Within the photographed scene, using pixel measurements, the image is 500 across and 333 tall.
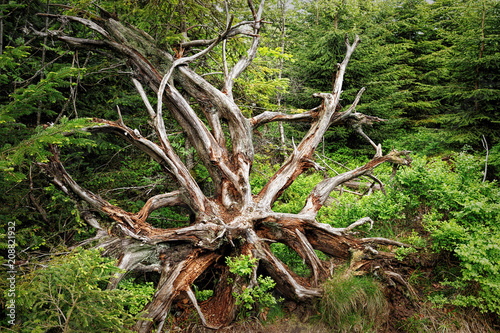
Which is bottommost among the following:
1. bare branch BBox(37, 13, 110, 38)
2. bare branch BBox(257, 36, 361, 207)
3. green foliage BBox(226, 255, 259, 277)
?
green foliage BBox(226, 255, 259, 277)

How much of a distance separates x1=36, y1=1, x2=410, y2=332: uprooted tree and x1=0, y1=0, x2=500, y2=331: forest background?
27 centimetres

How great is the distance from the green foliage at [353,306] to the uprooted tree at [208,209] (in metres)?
0.21

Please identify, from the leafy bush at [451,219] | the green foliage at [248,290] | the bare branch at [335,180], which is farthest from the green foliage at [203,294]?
the leafy bush at [451,219]

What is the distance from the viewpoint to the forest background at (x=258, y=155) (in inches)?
115

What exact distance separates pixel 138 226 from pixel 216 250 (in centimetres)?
120

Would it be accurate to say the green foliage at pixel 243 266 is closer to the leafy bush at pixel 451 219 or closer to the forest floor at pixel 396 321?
the forest floor at pixel 396 321

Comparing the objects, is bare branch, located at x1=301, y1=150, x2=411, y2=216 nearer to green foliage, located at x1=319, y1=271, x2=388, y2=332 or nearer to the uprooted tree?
the uprooted tree

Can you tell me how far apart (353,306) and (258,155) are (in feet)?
13.3

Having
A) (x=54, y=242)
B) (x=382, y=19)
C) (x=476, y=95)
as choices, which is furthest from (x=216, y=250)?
(x=382, y=19)

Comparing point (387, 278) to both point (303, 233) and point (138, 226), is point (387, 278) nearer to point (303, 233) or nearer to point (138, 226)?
point (303, 233)

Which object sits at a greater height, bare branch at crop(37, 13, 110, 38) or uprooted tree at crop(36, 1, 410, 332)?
bare branch at crop(37, 13, 110, 38)

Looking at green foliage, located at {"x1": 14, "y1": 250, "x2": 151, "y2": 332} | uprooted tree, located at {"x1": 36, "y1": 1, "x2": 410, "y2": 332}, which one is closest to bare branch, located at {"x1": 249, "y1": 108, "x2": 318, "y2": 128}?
uprooted tree, located at {"x1": 36, "y1": 1, "x2": 410, "y2": 332}

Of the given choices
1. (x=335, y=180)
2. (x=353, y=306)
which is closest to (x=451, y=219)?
(x=335, y=180)

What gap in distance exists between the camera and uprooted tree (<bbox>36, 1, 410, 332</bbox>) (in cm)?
373
